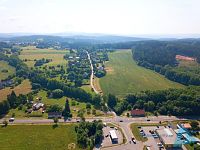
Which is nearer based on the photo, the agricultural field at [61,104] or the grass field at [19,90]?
the agricultural field at [61,104]

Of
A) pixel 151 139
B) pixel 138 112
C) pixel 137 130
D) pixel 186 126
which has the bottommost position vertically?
pixel 151 139

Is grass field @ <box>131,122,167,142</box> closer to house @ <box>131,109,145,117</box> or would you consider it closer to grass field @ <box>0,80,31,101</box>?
house @ <box>131,109,145,117</box>

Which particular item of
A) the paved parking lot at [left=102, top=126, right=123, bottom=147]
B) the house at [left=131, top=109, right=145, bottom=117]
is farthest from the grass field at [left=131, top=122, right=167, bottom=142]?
the house at [left=131, top=109, right=145, bottom=117]

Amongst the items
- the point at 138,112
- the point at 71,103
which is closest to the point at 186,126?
the point at 138,112

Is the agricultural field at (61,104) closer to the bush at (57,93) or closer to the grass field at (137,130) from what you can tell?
the bush at (57,93)

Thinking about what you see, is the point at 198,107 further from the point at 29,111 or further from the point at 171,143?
the point at 29,111

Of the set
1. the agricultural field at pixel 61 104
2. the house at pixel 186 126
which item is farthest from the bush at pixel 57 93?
the house at pixel 186 126

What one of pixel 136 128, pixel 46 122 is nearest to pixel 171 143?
pixel 136 128

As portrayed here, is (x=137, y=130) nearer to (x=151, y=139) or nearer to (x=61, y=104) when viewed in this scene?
(x=151, y=139)

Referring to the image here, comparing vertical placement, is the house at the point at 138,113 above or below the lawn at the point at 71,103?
above

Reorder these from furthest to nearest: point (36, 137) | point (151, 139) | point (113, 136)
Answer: point (36, 137)
point (151, 139)
point (113, 136)
